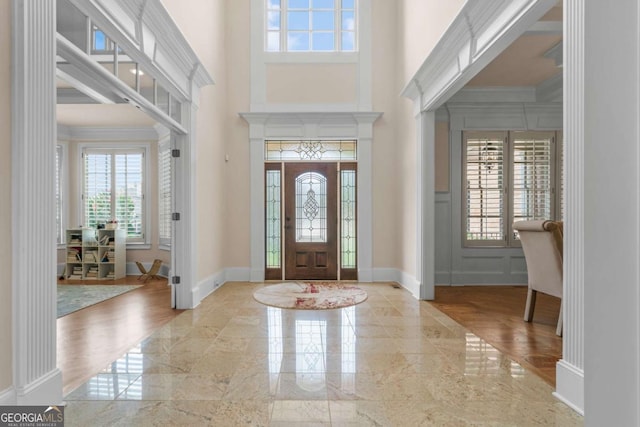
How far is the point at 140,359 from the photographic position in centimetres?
261

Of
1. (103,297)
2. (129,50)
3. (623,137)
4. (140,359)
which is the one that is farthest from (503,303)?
(103,297)

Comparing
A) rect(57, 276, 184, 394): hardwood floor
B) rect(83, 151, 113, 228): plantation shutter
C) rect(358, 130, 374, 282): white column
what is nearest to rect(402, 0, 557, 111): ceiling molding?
rect(358, 130, 374, 282): white column

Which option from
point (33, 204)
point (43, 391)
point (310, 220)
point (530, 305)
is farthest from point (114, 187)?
point (530, 305)

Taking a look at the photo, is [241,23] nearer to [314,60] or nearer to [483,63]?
[314,60]

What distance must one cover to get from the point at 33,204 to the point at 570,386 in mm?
2847

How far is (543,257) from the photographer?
11.1ft

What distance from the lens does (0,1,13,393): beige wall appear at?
1.66 meters

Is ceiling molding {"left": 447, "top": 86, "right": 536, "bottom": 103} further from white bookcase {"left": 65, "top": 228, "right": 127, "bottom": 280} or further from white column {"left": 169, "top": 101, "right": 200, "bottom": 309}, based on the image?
white bookcase {"left": 65, "top": 228, "right": 127, "bottom": 280}

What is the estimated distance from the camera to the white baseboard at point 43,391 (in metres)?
1.72

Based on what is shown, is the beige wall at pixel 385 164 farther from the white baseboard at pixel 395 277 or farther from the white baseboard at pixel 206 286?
the white baseboard at pixel 206 286

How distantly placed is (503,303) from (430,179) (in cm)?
172

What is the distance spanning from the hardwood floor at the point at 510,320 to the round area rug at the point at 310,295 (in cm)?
108

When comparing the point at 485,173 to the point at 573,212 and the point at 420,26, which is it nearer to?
the point at 420,26

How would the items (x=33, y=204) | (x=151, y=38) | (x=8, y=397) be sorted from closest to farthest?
1. (x=8, y=397)
2. (x=33, y=204)
3. (x=151, y=38)
